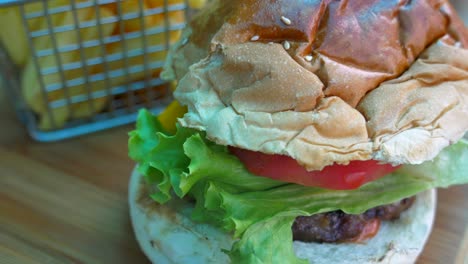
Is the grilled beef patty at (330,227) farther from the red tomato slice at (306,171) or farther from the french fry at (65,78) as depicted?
the french fry at (65,78)

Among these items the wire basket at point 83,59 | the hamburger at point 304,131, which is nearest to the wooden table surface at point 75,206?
the wire basket at point 83,59

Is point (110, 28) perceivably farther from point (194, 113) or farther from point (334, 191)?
point (334, 191)

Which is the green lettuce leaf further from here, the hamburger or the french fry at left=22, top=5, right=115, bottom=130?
the french fry at left=22, top=5, right=115, bottom=130

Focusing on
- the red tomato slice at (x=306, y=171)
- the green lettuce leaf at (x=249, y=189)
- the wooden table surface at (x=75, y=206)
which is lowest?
the wooden table surface at (x=75, y=206)

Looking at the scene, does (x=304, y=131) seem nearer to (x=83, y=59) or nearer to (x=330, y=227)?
(x=330, y=227)

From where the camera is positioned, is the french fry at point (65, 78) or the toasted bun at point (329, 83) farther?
the french fry at point (65, 78)

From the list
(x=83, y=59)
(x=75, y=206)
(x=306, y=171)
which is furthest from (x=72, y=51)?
(x=306, y=171)

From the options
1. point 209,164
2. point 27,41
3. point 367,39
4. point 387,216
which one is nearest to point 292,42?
point 367,39
